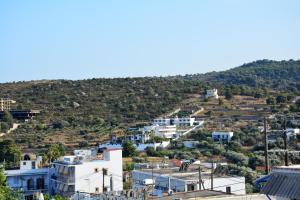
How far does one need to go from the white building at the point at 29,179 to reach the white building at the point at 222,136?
118 ft

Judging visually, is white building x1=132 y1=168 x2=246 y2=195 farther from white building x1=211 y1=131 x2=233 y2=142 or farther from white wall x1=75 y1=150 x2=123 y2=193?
white building x1=211 y1=131 x2=233 y2=142

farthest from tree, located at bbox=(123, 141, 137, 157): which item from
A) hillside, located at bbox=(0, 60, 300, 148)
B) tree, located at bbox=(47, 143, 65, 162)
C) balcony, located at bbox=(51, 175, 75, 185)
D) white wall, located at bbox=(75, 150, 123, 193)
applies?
white wall, located at bbox=(75, 150, 123, 193)

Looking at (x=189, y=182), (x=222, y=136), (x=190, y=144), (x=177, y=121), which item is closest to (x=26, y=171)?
(x=189, y=182)

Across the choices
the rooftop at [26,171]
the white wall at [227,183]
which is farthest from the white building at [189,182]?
the rooftop at [26,171]

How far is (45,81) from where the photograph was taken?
152 m

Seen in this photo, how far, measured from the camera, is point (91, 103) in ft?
403

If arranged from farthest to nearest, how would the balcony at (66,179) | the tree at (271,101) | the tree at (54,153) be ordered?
the tree at (271,101)
the tree at (54,153)
the balcony at (66,179)

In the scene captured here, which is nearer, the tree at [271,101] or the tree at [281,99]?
the tree at [271,101]

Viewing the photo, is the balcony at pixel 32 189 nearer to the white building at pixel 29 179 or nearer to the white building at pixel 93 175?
the white building at pixel 29 179

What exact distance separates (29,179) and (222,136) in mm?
38819

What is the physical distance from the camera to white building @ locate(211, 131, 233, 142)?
83.6 meters

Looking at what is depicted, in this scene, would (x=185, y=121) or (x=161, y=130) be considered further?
(x=185, y=121)

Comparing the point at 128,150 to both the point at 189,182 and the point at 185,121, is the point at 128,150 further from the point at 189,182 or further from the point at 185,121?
the point at 189,182

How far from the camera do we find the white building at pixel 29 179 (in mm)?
51844
